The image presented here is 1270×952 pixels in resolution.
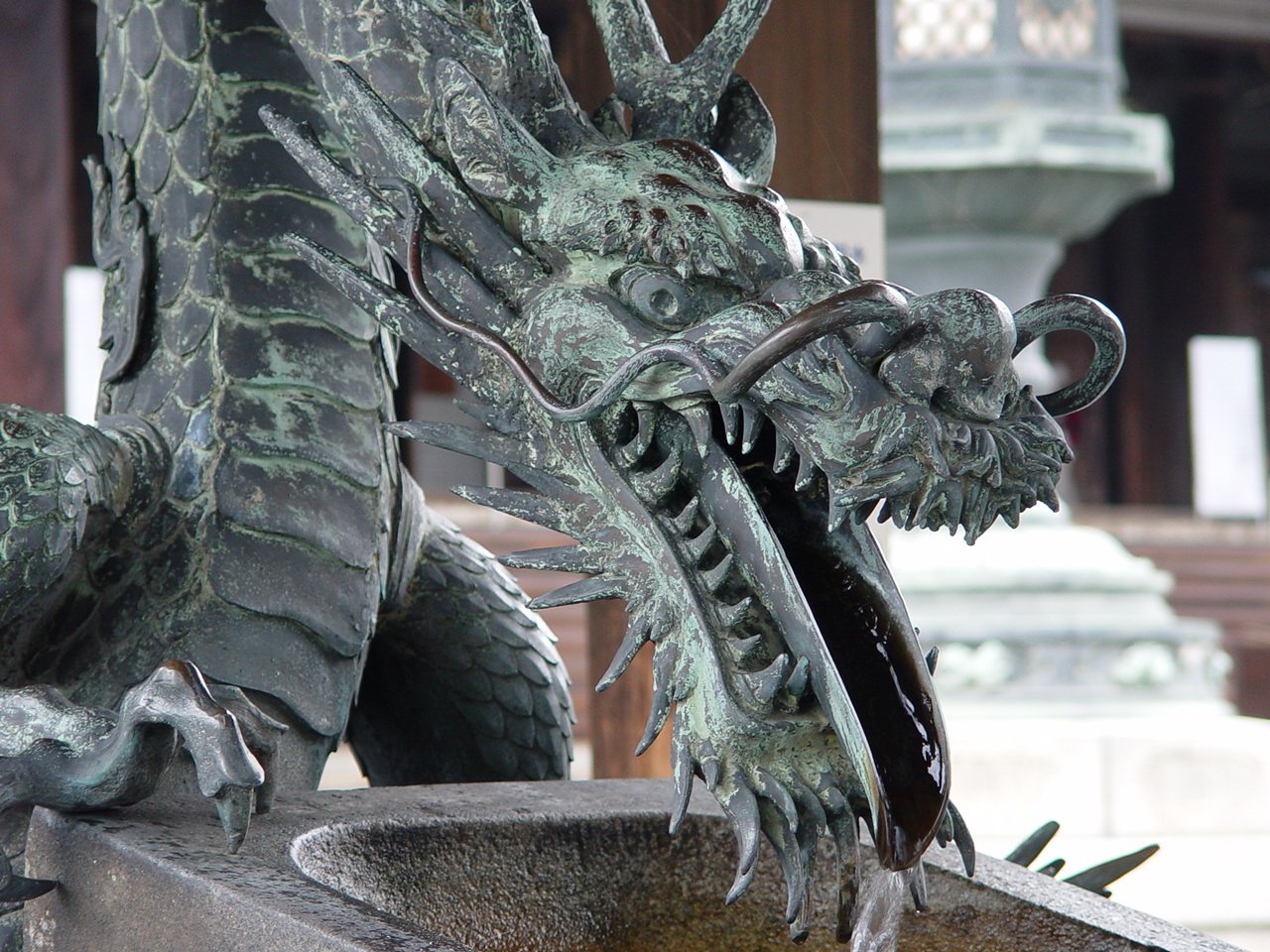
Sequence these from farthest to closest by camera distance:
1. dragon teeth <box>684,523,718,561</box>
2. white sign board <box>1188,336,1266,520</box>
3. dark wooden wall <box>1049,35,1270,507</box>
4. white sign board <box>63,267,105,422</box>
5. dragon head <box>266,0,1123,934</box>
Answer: dark wooden wall <box>1049,35,1270,507</box>
white sign board <box>1188,336,1266,520</box>
white sign board <box>63,267,105,422</box>
dragon teeth <box>684,523,718,561</box>
dragon head <box>266,0,1123,934</box>

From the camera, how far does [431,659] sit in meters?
1.71

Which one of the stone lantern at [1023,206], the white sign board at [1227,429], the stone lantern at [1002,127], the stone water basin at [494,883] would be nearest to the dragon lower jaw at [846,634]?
the stone water basin at [494,883]

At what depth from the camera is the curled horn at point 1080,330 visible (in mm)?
1021

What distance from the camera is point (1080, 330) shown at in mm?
1035

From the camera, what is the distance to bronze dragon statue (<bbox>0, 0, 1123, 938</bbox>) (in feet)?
3.28

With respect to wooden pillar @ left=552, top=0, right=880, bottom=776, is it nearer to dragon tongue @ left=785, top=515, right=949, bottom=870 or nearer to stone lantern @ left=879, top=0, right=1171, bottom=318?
dragon tongue @ left=785, top=515, right=949, bottom=870

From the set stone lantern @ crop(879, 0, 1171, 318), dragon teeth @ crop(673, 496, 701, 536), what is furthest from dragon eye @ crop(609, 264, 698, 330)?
stone lantern @ crop(879, 0, 1171, 318)

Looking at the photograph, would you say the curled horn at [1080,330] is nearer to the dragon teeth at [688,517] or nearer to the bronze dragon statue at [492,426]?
the bronze dragon statue at [492,426]

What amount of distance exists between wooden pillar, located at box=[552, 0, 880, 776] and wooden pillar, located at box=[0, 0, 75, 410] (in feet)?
10.4

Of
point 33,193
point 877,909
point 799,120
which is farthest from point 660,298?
point 33,193

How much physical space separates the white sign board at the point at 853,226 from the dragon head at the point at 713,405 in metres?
1.15

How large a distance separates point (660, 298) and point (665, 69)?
277mm

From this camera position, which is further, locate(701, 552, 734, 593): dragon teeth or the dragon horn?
the dragon horn

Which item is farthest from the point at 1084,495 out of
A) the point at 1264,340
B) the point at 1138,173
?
the point at 1138,173
